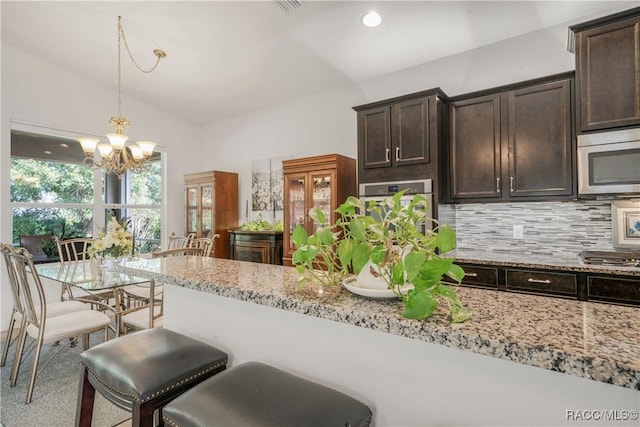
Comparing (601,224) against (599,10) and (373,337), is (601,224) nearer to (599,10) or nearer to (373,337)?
(599,10)

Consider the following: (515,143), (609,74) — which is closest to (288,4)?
(515,143)

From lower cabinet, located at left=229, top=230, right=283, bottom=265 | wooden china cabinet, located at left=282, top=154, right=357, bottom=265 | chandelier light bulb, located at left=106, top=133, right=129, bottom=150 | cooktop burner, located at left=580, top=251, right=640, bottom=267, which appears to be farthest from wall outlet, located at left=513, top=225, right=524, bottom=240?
chandelier light bulb, located at left=106, top=133, right=129, bottom=150

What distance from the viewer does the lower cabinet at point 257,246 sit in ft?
14.0

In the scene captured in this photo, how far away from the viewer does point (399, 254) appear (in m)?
0.85

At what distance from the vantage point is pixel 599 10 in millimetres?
2680

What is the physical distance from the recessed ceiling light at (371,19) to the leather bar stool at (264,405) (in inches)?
115

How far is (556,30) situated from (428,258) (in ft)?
10.7

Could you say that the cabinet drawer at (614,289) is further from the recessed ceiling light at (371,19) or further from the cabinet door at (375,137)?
the recessed ceiling light at (371,19)

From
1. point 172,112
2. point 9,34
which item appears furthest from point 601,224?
point 9,34

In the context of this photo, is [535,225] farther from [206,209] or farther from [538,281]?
[206,209]

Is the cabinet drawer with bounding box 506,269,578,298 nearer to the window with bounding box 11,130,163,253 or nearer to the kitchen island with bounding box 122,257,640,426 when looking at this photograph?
the kitchen island with bounding box 122,257,640,426

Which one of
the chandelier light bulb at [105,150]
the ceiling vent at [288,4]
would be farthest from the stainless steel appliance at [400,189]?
the chandelier light bulb at [105,150]

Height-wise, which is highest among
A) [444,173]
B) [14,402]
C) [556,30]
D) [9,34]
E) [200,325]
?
[9,34]

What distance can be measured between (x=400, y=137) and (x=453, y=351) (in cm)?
269
